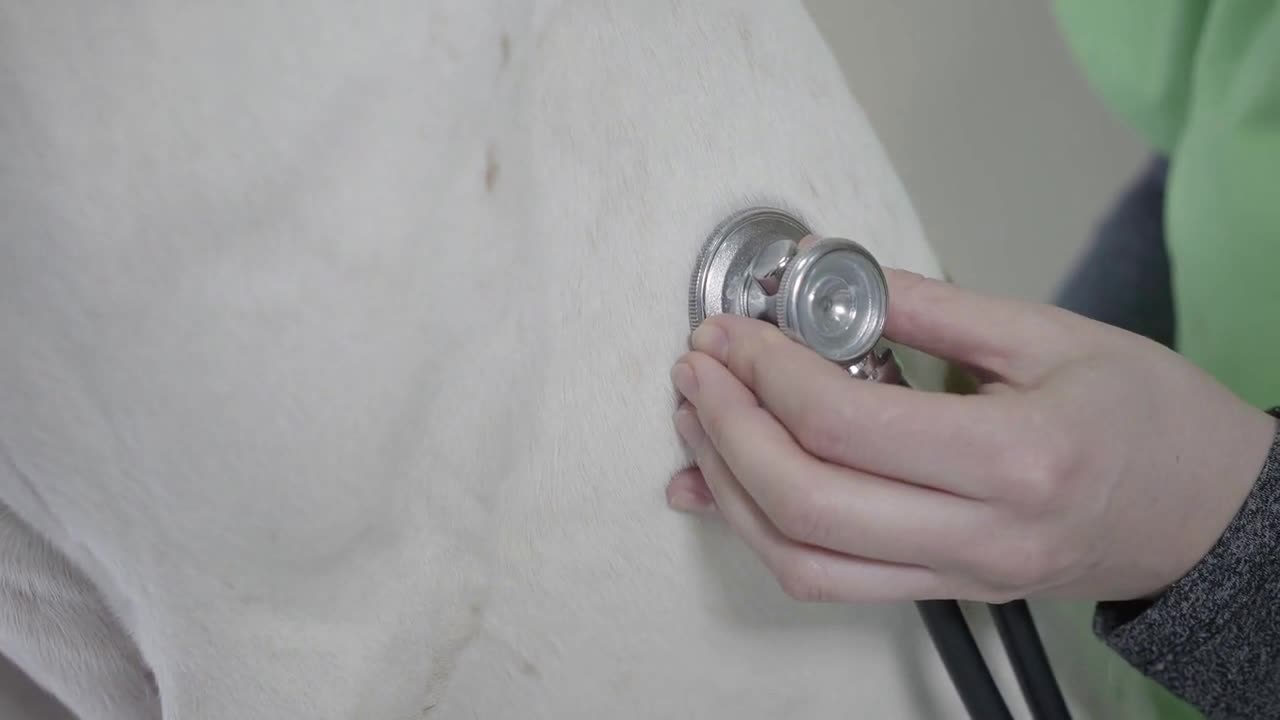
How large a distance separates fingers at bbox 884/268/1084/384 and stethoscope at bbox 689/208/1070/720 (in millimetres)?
12

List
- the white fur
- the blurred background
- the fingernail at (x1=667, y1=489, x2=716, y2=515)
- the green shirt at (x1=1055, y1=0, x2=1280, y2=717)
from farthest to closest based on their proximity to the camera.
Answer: the blurred background, the green shirt at (x1=1055, y1=0, x2=1280, y2=717), the fingernail at (x1=667, y1=489, x2=716, y2=515), the white fur

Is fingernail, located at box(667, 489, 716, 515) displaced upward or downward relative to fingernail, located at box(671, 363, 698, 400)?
downward

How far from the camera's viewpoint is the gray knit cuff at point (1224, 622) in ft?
1.27

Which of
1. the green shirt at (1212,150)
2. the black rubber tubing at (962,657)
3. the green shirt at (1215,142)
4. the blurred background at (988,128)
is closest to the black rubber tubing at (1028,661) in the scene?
the black rubber tubing at (962,657)

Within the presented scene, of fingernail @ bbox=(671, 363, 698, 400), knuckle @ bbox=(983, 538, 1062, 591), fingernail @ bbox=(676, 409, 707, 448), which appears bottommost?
knuckle @ bbox=(983, 538, 1062, 591)

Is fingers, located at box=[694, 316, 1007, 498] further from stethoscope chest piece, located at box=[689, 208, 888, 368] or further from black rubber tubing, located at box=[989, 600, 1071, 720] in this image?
black rubber tubing, located at box=[989, 600, 1071, 720]

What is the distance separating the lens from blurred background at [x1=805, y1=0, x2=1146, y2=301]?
0.69 metres

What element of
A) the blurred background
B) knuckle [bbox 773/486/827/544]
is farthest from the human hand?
the blurred background

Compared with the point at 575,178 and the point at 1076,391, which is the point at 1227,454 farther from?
the point at 575,178

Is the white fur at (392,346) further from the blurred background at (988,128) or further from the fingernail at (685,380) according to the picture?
the blurred background at (988,128)

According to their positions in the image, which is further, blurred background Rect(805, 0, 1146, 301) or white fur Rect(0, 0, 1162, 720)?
blurred background Rect(805, 0, 1146, 301)

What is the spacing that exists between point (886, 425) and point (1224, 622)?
21cm

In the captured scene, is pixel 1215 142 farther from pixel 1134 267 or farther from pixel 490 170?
pixel 490 170

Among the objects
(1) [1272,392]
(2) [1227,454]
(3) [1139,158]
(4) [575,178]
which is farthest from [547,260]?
(3) [1139,158]
